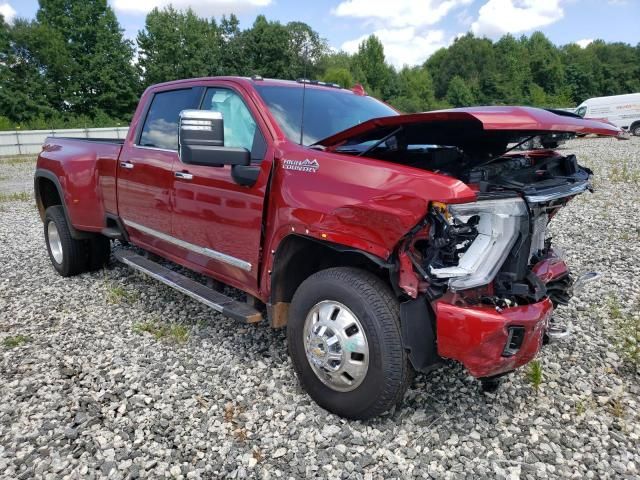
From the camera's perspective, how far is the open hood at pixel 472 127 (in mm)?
2236

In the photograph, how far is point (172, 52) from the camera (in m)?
54.8

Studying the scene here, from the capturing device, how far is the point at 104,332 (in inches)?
160

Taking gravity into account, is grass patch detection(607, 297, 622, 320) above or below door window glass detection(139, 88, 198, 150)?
below

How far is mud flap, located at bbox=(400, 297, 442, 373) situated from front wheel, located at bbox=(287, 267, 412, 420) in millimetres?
40

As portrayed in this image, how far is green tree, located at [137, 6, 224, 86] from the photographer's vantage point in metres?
52.9

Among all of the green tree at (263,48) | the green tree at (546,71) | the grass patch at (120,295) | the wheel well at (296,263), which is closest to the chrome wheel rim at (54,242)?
the grass patch at (120,295)

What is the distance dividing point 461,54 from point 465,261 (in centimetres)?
9592

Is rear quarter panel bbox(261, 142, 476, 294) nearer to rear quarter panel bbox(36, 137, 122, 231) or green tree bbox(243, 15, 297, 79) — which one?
rear quarter panel bbox(36, 137, 122, 231)

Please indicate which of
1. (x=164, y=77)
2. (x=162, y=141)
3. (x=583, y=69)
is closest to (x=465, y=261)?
(x=162, y=141)

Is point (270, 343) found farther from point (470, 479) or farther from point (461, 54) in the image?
point (461, 54)

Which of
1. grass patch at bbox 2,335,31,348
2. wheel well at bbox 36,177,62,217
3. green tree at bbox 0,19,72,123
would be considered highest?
green tree at bbox 0,19,72,123

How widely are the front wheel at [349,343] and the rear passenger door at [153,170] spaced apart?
1.69 meters

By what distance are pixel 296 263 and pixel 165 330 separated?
159 centimetres

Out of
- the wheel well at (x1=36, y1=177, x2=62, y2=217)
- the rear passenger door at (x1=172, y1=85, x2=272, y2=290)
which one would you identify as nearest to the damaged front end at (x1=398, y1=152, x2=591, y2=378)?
the rear passenger door at (x1=172, y1=85, x2=272, y2=290)
